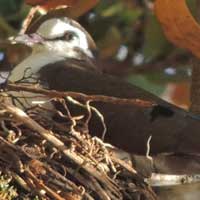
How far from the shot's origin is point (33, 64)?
4477 mm

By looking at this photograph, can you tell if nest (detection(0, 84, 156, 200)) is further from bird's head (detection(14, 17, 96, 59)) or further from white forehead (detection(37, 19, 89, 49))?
white forehead (detection(37, 19, 89, 49))

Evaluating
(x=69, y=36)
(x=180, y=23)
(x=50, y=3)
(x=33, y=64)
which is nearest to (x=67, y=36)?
(x=69, y=36)

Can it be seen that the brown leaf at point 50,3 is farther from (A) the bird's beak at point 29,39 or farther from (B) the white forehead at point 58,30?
(B) the white forehead at point 58,30

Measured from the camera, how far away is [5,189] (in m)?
3.46

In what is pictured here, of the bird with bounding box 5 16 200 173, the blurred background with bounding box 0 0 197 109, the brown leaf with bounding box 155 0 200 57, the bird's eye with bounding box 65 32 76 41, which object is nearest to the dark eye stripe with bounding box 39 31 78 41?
the bird's eye with bounding box 65 32 76 41

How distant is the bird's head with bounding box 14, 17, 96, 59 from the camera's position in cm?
484

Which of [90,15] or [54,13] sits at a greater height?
[54,13]

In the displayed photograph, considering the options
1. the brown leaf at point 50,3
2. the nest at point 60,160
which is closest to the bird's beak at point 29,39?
the brown leaf at point 50,3

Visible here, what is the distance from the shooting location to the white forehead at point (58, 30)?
193 inches

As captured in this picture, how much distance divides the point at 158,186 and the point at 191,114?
0.31 m

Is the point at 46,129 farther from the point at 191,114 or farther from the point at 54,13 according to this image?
Answer: the point at 54,13

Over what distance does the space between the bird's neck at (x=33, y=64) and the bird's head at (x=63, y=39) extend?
6 centimetres

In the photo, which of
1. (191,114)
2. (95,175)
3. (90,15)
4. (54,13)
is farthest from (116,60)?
(95,175)

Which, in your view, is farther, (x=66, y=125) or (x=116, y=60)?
(x=116, y=60)
